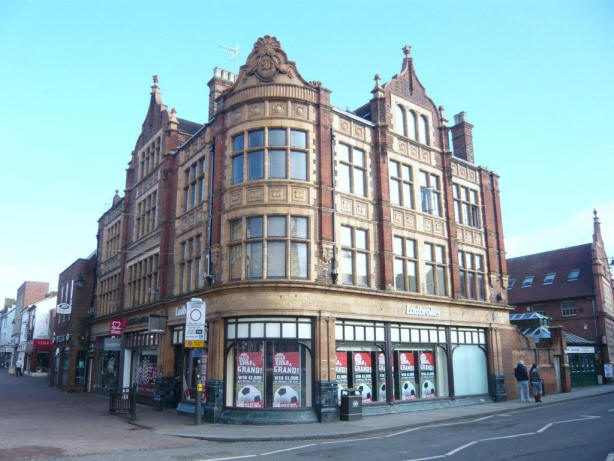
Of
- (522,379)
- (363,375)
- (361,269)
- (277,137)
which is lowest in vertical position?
(522,379)

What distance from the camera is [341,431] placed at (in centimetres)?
1638

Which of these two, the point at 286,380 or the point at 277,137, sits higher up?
the point at 277,137

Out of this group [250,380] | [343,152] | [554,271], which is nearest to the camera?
[250,380]

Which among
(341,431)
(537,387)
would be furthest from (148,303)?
(537,387)

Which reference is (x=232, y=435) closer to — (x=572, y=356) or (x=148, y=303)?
(x=148, y=303)

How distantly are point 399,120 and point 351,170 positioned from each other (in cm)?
512

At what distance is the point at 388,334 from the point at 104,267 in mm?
24820

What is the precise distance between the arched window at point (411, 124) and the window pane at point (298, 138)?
7.45 meters

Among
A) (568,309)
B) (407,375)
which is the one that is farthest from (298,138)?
(568,309)

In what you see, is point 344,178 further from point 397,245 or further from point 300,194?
point 397,245

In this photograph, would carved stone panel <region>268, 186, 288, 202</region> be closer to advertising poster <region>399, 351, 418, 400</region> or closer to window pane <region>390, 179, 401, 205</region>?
window pane <region>390, 179, 401, 205</region>

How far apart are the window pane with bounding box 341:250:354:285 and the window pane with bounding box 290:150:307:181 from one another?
3793 millimetres

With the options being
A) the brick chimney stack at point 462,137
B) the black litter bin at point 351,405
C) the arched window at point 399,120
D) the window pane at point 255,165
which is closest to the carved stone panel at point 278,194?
the window pane at point 255,165

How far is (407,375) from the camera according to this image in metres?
23.5
